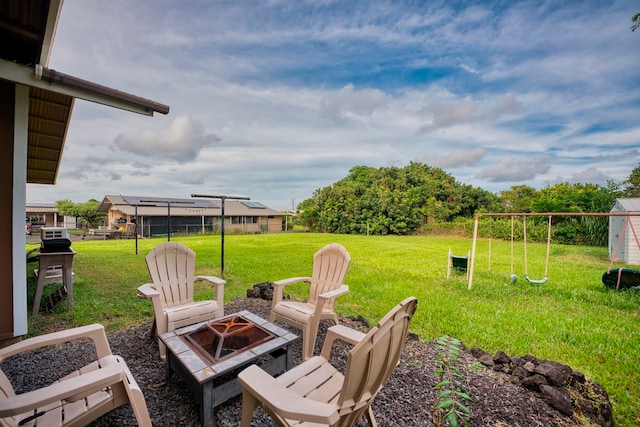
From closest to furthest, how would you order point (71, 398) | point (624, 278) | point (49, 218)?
point (71, 398)
point (624, 278)
point (49, 218)

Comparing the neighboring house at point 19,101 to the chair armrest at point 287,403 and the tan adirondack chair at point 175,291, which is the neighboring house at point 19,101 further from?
the chair armrest at point 287,403

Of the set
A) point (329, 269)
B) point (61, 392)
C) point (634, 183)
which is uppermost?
point (634, 183)

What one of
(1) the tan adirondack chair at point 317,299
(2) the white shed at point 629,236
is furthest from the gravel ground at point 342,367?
(2) the white shed at point 629,236

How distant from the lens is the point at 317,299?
8.17ft

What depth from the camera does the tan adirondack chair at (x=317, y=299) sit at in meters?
2.42

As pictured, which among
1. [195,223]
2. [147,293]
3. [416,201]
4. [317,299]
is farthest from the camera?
[416,201]

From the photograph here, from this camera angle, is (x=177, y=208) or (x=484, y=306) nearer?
(x=484, y=306)

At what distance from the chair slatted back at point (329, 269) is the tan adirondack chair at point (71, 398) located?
190 cm

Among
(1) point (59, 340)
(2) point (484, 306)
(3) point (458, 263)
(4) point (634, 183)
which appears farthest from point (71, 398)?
(4) point (634, 183)

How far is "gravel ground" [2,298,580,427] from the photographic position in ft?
5.51

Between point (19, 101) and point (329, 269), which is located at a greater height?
point (19, 101)

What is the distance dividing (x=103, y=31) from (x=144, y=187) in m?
19.3

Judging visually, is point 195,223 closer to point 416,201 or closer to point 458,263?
point 416,201

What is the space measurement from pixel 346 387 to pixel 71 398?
49.4 inches
